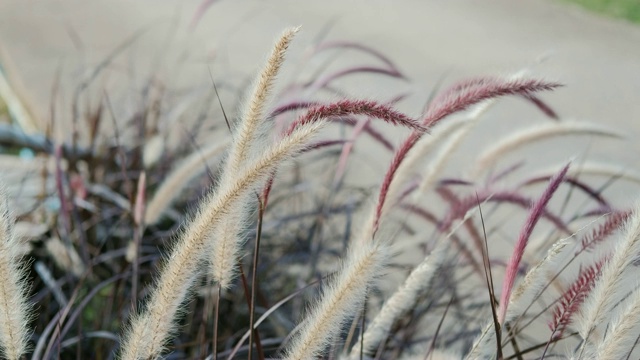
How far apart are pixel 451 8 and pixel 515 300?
393 cm

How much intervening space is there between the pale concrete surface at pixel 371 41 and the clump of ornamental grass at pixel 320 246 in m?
0.63

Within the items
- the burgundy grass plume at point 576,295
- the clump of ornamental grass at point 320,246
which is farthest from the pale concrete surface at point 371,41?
the burgundy grass plume at point 576,295

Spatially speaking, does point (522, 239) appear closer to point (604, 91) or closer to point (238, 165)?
point (238, 165)

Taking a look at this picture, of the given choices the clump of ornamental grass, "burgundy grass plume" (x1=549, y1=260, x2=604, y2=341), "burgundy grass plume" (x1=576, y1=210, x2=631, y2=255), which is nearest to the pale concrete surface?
the clump of ornamental grass

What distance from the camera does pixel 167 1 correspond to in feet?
14.9

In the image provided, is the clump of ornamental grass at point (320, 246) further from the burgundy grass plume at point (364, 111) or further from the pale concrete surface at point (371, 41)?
the pale concrete surface at point (371, 41)

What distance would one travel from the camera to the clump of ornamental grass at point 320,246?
80 cm

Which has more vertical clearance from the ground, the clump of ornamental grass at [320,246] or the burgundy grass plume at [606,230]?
the burgundy grass plume at [606,230]

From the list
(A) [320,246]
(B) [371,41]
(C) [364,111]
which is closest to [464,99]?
(C) [364,111]

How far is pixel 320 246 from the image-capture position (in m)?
1.70

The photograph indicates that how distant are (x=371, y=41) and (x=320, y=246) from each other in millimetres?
2454

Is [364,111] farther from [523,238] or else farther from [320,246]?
[320,246]

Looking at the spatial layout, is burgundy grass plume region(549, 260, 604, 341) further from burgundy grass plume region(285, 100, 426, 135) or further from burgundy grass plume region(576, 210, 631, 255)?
burgundy grass plume region(285, 100, 426, 135)

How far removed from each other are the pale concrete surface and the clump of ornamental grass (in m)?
0.63
